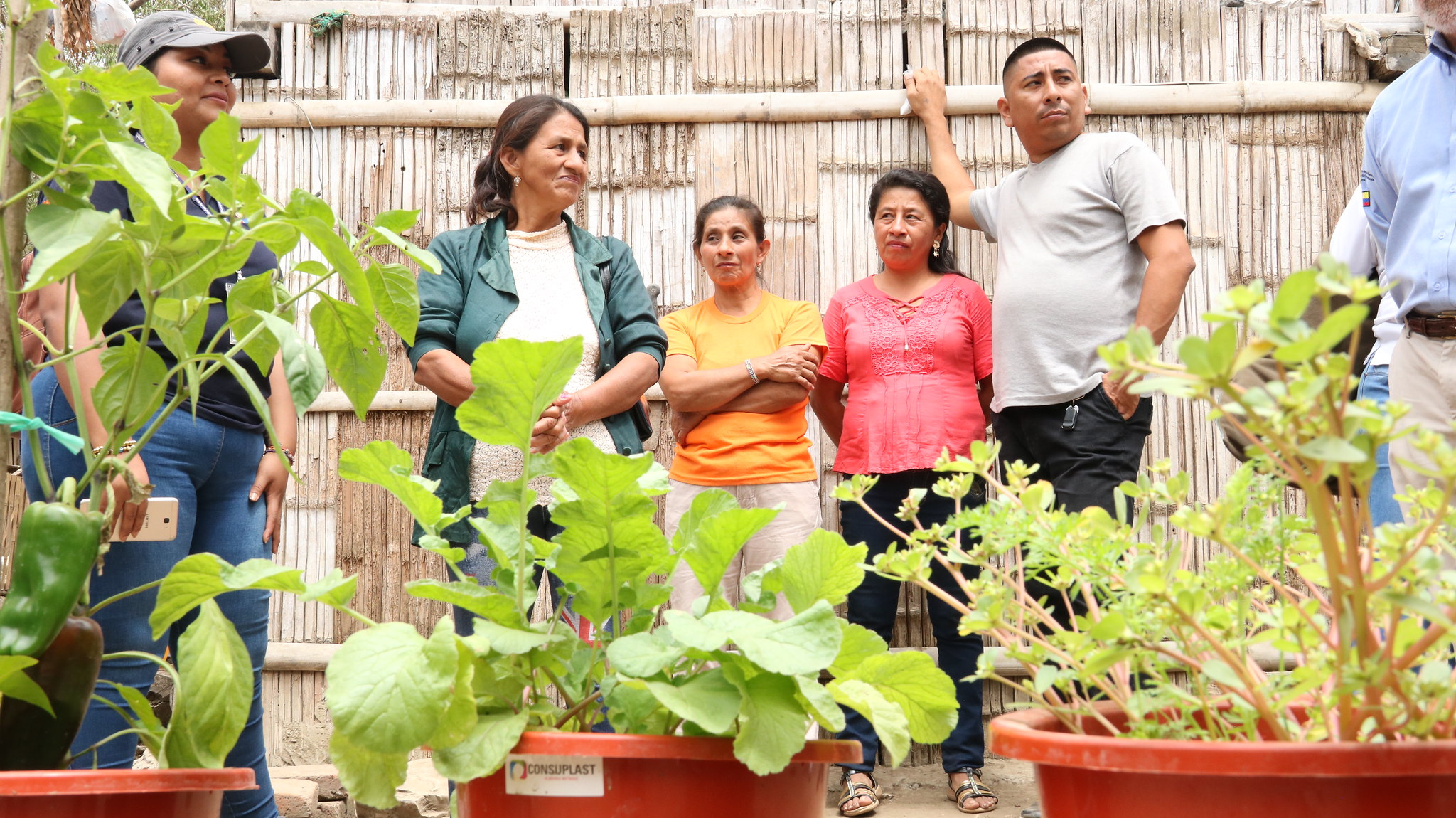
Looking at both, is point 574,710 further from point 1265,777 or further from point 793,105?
point 793,105

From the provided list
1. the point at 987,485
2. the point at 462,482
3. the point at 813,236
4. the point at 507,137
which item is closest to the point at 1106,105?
the point at 813,236

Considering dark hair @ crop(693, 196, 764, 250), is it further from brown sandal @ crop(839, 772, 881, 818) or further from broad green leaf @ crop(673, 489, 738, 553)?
broad green leaf @ crop(673, 489, 738, 553)

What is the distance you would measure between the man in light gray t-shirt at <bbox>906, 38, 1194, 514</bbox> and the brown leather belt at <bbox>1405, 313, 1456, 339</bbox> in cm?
68

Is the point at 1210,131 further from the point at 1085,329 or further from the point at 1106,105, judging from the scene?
the point at 1085,329

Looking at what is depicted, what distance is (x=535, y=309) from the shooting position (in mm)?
2689

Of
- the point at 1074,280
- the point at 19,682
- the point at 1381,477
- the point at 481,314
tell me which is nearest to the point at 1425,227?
the point at 1381,477

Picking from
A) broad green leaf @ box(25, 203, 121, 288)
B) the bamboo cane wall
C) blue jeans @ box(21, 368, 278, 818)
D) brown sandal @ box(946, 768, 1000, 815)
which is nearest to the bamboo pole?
the bamboo cane wall

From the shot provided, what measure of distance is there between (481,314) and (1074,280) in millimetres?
1475

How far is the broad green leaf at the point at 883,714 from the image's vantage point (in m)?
1.03

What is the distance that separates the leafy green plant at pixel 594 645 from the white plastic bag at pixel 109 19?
3.03m

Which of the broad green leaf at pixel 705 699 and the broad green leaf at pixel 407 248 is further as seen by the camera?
the broad green leaf at pixel 407 248

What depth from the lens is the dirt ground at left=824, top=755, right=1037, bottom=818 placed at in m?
3.12

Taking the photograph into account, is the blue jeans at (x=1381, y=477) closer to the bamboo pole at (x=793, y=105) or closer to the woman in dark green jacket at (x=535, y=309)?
the bamboo pole at (x=793, y=105)

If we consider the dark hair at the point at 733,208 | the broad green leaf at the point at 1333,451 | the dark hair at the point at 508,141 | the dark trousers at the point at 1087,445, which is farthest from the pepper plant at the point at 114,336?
the dark hair at the point at 733,208
